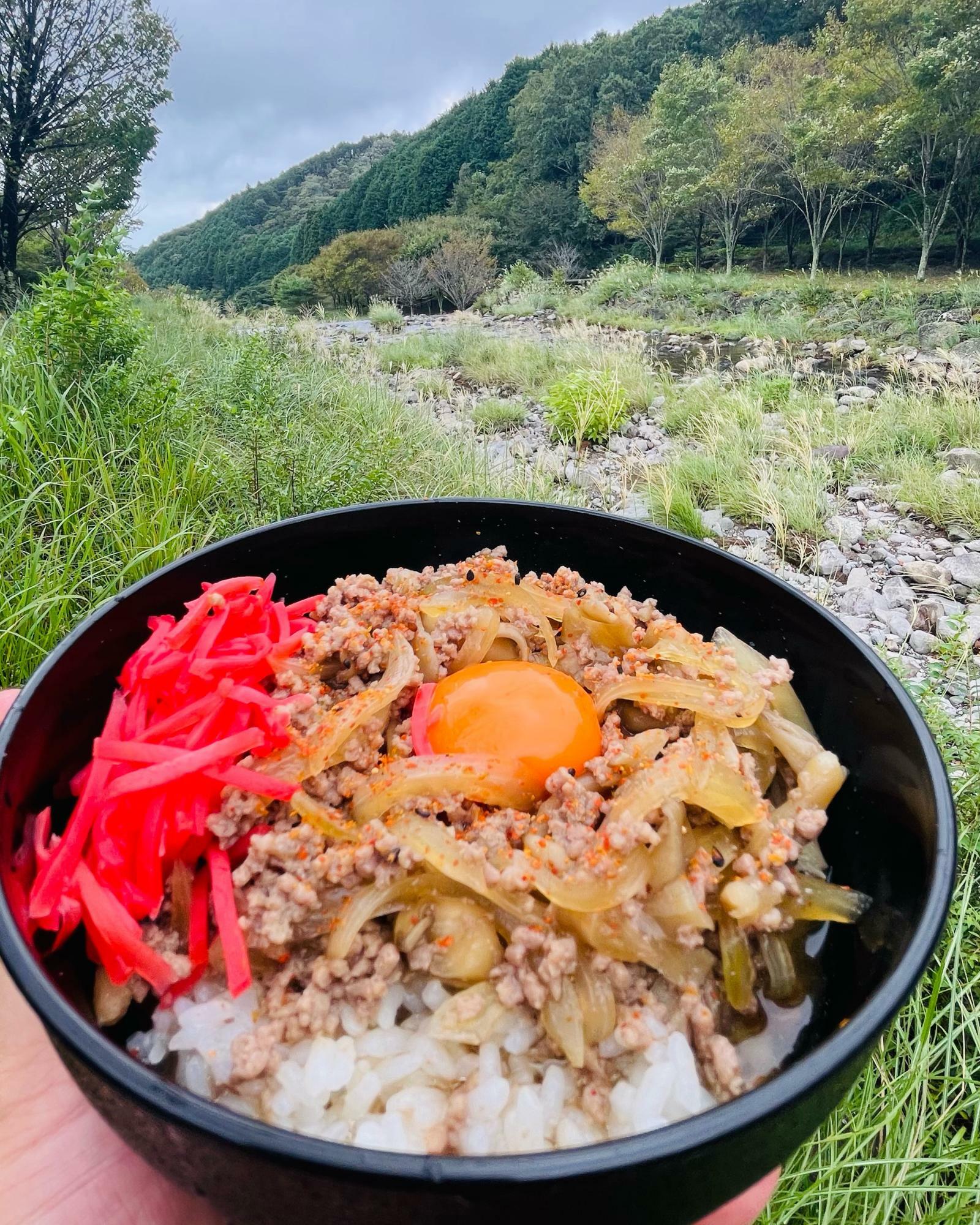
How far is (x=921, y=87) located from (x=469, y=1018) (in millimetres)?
29711

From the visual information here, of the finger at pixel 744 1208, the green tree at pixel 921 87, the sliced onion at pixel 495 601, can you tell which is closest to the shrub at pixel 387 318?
the green tree at pixel 921 87

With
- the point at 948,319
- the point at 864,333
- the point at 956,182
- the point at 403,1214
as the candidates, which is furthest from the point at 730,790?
the point at 956,182

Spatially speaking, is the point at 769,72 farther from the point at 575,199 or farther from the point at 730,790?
the point at 730,790

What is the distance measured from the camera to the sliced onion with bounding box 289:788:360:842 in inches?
44.2

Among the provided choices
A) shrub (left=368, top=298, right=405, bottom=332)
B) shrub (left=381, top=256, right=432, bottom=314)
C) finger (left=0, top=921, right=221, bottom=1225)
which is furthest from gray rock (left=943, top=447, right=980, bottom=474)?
shrub (left=381, top=256, right=432, bottom=314)

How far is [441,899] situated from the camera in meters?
1.08

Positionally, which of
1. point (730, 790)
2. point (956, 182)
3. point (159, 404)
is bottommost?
point (730, 790)

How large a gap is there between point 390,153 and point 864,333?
4253cm

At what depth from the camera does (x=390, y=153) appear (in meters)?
48.1

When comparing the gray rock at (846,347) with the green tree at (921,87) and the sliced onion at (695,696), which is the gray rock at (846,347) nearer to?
the green tree at (921,87)

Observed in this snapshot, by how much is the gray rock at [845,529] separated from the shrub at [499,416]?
449 cm

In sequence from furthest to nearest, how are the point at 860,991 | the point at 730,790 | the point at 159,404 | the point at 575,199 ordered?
the point at 575,199
the point at 159,404
the point at 730,790
the point at 860,991

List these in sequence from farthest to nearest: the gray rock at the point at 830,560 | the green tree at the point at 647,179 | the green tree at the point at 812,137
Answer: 1. the green tree at the point at 647,179
2. the green tree at the point at 812,137
3. the gray rock at the point at 830,560

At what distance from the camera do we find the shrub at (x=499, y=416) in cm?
973
